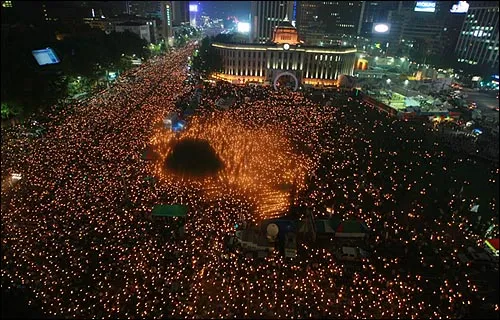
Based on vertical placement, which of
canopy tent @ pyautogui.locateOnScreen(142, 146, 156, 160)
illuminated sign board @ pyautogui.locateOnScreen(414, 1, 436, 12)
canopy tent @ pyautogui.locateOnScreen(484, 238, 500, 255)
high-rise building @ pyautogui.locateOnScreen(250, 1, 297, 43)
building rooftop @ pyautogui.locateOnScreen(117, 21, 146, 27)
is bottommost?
canopy tent @ pyautogui.locateOnScreen(484, 238, 500, 255)

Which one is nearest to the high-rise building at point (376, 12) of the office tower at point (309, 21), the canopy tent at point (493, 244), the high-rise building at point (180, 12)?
the office tower at point (309, 21)

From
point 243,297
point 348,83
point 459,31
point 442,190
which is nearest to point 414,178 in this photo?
point 442,190

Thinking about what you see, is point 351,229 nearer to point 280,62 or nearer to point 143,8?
point 280,62

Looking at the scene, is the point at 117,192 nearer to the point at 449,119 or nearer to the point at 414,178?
the point at 414,178

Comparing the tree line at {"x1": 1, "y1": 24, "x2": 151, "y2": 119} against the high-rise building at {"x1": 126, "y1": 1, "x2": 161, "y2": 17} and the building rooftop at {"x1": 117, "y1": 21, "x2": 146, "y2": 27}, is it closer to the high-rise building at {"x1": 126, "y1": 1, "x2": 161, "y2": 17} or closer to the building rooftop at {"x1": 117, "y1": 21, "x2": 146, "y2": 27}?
the building rooftop at {"x1": 117, "y1": 21, "x2": 146, "y2": 27}

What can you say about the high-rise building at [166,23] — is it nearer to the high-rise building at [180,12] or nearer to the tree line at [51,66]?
the high-rise building at [180,12]

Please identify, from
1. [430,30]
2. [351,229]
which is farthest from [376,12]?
[351,229]

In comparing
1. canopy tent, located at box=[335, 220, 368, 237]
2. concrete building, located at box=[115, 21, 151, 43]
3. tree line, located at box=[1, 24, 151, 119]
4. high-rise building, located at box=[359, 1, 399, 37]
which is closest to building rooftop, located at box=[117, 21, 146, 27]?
concrete building, located at box=[115, 21, 151, 43]
